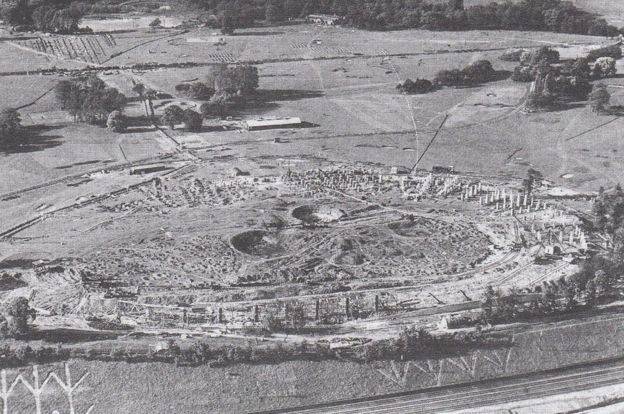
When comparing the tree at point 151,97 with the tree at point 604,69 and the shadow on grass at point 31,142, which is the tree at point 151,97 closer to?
the shadow on grass at point 31,142

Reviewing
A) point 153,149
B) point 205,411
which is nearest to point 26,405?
point 205,411

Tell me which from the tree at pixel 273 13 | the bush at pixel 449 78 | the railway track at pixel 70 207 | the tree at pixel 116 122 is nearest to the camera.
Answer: the railway track at pixel 70 207

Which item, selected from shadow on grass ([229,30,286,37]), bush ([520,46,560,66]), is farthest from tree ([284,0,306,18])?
bush ([520,46,560,66])

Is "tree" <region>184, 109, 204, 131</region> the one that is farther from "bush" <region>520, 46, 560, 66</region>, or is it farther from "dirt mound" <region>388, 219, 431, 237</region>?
"bush" <region>520, 46, 560, 66</region>

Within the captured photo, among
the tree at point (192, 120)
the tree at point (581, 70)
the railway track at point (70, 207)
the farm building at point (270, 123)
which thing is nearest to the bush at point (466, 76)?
the tree at point (581, 70)

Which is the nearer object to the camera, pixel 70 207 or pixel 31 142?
pixel 70 207

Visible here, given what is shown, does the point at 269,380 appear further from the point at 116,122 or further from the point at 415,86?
the point at 415,86

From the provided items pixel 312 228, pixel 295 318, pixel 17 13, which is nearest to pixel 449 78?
pixel 312 228
